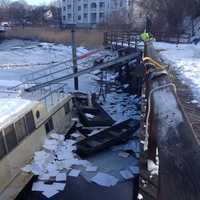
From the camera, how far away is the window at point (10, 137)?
8188 millimetres

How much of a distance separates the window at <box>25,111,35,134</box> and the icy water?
20.8 ft

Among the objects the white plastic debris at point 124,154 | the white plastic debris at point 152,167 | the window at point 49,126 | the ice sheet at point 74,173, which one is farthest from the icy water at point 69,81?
the white plastic debris at point 152,167

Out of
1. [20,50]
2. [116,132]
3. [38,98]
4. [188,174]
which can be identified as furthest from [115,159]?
[20,50]

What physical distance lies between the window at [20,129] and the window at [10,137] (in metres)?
0.17

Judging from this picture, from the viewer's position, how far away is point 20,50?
4309 cm

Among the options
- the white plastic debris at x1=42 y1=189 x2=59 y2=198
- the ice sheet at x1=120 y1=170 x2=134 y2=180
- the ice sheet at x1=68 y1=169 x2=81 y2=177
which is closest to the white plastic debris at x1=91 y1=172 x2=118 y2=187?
the ice sheet at x1=120 y1=170 x2=134 y2=180

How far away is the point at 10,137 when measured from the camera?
8.33 meters

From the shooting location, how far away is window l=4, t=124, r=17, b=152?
8.19 m

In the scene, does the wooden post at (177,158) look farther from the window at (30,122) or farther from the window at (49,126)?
the window at (49,126)

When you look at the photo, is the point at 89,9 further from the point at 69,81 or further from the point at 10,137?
the point at 10,137

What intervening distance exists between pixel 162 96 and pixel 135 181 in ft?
23.6

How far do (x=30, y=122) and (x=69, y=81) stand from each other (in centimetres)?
1524

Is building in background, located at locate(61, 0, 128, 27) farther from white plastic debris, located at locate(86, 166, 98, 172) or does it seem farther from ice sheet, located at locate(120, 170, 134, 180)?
ice sheet, located at locate(120, 170, 134, 180)

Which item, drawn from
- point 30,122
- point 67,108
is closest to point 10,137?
point 30,122
